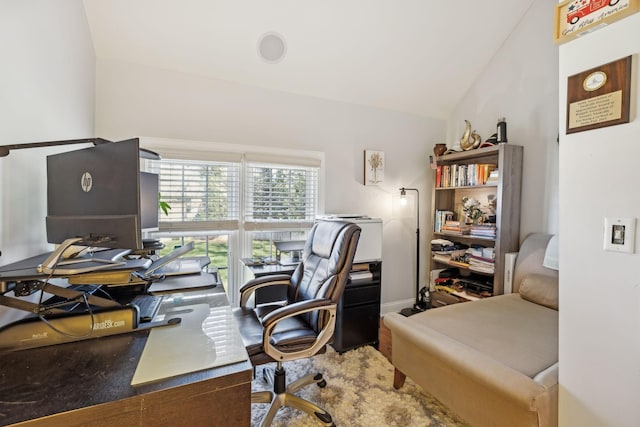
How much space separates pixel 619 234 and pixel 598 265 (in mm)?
128

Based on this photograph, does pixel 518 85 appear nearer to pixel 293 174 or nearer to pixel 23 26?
pixel 293 174

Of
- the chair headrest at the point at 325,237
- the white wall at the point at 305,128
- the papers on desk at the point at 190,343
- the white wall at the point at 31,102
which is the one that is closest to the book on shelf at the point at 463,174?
the white wall at the point at 305,128

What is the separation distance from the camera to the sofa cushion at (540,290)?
216cm

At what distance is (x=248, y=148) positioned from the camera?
259 cm

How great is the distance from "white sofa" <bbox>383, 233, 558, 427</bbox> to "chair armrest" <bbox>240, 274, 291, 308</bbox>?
0.78 metres

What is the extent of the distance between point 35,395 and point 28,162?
3.36 feet

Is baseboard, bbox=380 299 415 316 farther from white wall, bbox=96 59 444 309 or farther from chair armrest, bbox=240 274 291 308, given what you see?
chair armrest, bbox=240 274 291 308

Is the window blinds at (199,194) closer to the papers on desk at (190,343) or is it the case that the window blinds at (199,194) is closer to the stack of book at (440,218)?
the papers on desk at (190,343)

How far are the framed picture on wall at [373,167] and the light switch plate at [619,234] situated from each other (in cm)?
220

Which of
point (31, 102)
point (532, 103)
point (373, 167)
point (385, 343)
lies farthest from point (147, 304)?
point (532, 103)

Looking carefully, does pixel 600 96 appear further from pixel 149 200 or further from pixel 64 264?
pixel 149 200

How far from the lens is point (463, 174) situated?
3.02 meters

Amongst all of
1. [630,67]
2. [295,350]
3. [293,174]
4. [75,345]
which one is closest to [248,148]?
[293,174]

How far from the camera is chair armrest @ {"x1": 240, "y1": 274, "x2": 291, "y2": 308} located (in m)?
1.91
